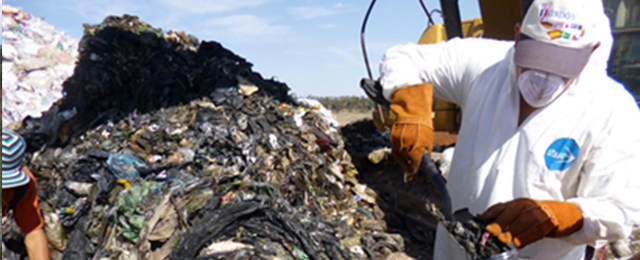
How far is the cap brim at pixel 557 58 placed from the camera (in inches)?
67.7

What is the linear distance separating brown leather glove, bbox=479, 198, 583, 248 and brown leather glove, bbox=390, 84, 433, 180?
1.28 feet

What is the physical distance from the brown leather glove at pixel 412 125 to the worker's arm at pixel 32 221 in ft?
10.0

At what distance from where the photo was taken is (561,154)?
1.78 m

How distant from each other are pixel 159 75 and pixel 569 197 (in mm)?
5824

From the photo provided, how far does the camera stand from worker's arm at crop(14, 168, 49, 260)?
3.61 metres

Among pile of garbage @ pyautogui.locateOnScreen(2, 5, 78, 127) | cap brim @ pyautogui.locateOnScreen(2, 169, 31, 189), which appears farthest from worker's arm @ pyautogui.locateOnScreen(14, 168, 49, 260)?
pile of garbage @ pyautogui.locateOnScreen(2, 5, 78, 127)

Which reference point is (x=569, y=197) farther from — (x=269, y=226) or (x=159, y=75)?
(x=159, y=75)

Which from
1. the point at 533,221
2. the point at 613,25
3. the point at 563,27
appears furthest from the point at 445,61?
the point at 613,25

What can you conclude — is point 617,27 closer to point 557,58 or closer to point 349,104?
point 557,58

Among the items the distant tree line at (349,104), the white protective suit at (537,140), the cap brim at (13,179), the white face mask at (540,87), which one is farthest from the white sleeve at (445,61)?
the distant tree line at (349,104)

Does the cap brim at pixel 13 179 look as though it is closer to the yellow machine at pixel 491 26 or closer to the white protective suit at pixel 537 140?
the white protective suit at pixel 537 140

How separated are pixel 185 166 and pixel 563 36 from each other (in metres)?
4.06

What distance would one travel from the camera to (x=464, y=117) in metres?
2.14

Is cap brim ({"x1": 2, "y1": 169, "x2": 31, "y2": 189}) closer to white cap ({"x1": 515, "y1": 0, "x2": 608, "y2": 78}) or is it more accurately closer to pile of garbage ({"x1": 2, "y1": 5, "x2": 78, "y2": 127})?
white cap ({"x1": 515, "y1": 0, "x2": 608, "y2": 78})
